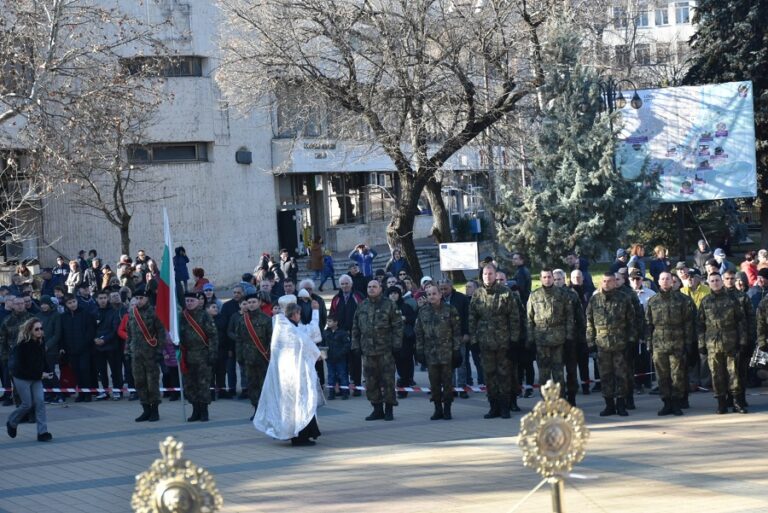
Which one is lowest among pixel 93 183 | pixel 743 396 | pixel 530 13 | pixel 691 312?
pixel 743 396

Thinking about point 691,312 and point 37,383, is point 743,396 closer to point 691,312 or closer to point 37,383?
point 691,312

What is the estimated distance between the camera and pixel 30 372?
14789 mm

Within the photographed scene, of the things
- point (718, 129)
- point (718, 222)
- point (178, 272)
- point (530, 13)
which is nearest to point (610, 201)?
point (718, 129)

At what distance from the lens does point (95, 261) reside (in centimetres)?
3083

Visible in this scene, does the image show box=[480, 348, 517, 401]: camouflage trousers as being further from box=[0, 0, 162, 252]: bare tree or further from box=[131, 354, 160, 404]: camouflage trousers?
box=[0, 0, 162, 252]: bare tree

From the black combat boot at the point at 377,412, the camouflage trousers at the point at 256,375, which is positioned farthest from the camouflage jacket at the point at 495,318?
the camouflage trousers at the point at 256,375

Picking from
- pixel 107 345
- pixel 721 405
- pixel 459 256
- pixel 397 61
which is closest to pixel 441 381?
pixel 721 405

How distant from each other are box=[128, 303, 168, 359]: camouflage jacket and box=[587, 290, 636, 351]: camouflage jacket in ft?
→ 18.6

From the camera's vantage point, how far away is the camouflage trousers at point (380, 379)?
603 inches

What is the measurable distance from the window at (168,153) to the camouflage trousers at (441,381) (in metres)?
25.2

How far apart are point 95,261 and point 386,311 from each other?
56.0 feet

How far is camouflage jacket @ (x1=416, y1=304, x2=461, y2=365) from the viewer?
49.9ft

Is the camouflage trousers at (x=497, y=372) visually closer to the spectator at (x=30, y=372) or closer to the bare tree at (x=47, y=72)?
the spectator at (x=30, y=372)

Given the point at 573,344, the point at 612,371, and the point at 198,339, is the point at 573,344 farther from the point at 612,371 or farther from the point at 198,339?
the point at 198,339
